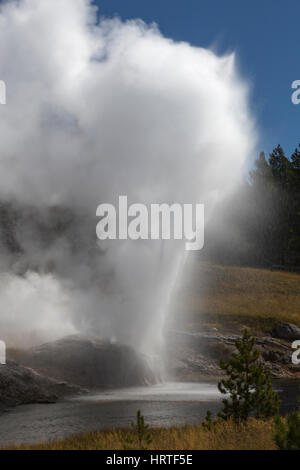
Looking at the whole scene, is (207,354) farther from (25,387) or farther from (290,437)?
(290,437)

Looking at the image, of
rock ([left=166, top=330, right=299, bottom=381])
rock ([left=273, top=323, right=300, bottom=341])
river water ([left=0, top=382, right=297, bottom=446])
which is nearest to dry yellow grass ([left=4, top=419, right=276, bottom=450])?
river water ([left=0, top=382, right=297, bottom=446])

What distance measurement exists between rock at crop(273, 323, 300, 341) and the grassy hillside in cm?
156

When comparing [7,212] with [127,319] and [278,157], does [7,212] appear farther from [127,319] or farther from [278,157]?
[278,157]

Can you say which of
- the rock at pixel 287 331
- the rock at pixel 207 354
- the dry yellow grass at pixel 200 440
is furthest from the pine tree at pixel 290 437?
the rock at pixel 287 331

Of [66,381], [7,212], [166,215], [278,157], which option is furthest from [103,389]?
[278,157]

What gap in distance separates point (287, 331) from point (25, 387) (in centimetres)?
3052

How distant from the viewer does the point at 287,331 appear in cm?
4800

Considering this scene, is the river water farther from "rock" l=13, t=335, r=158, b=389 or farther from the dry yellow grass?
the dry yellow grass

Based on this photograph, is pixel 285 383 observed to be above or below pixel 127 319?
below

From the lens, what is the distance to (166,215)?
148 feet

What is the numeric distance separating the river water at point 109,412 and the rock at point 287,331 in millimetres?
17825

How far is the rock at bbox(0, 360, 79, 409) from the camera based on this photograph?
25.6 meters

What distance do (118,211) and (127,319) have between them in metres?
15.3

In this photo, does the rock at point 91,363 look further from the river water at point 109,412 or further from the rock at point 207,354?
the rock at point 207,354
